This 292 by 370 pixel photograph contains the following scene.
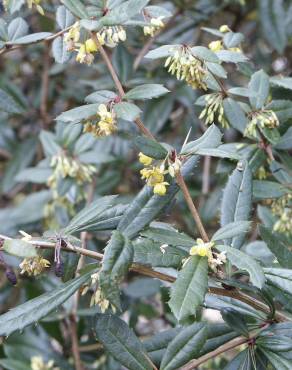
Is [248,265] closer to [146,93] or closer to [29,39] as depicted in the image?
[146,93]

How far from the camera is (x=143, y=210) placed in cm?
100

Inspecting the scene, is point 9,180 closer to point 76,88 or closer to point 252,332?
point 76,88

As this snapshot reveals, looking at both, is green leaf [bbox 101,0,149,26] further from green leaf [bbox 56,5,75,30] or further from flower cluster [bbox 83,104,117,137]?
green leaf [bbox 56,5,75,30]

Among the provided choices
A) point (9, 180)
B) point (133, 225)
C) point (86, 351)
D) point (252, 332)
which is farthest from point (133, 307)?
point (133, 225)

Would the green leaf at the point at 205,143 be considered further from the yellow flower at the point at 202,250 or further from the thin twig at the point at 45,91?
the thin twig at the point at 45,91

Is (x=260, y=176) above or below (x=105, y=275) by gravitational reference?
below

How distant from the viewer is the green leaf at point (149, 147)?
94 cm

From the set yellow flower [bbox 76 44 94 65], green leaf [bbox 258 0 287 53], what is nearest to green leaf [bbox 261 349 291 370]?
yellow flower [bbox 76 44 94 65]

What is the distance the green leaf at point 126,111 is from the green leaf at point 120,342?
324 mm

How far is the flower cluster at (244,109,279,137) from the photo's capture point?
1.21 meters

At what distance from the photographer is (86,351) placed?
188 cm

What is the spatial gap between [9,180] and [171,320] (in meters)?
0.87

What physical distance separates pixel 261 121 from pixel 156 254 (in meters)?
0.39

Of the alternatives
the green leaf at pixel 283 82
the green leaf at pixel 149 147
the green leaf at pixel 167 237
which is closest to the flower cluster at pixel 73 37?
the green leaf at pixel 149 147
